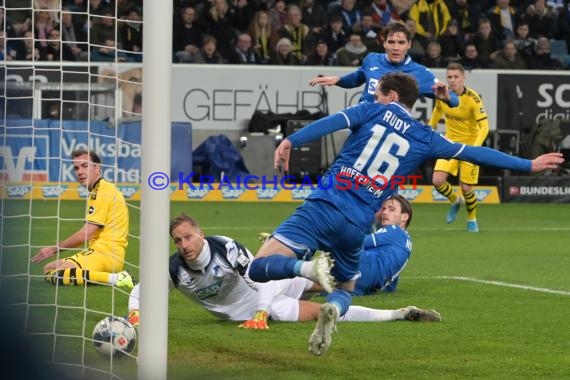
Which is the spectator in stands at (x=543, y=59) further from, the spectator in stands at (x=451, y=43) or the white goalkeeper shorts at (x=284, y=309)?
the white goalkeeper shorts at (x=284, y=309)

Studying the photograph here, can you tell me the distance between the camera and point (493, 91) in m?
23.7

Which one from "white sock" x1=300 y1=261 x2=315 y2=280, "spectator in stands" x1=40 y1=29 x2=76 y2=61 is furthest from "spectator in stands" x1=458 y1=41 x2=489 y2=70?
"white sock" x1=300 y1=261 x2=315 y2=280

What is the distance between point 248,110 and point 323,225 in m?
15.7

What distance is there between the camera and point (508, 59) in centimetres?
2488

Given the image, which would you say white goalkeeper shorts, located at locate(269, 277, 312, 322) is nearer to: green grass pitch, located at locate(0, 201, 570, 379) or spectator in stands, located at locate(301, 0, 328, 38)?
green grass pitch, located at locate(0, 201, 570, 379)

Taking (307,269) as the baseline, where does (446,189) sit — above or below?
above

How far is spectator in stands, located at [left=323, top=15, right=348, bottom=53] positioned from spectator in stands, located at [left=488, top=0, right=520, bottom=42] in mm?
3376

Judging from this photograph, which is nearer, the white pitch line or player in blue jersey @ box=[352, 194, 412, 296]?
player in blue jersey @ box=[352, 194, 412, 296]

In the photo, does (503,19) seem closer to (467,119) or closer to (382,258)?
(467,119)

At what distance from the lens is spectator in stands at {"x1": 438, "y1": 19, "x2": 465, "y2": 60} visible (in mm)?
25172

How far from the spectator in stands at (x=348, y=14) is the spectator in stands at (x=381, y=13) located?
376mm

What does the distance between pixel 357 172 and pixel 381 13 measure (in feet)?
60.5

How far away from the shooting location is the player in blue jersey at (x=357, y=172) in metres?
7.57

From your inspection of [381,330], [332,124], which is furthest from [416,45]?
[332,124]
